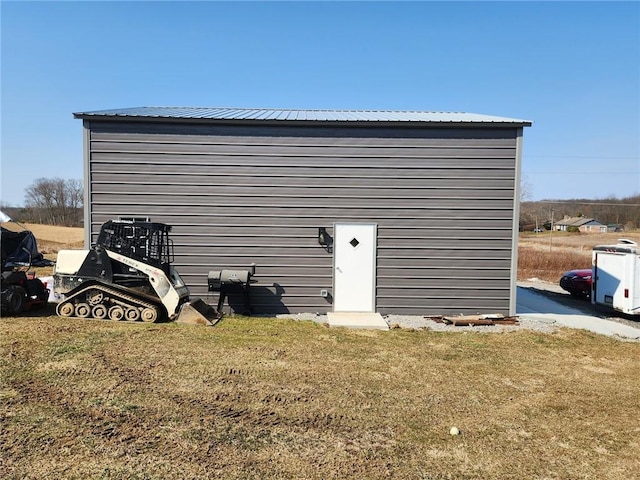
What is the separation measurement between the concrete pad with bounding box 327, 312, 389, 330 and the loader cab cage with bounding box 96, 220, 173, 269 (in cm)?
372

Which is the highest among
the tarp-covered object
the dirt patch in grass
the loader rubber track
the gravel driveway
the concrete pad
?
the tarp-covered object

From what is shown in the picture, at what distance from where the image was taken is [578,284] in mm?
12391

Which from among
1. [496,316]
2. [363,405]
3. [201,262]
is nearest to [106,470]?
[363,405]

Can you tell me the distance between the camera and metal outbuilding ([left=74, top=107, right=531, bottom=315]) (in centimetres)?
884

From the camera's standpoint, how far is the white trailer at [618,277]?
9.52 metres

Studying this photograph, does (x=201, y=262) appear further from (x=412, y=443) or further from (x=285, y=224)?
(x=412, y=443)

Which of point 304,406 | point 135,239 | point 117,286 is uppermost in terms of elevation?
point 135,239

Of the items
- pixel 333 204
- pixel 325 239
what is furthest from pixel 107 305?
pixel 333 204

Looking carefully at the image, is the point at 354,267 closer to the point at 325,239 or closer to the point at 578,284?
the point at 325,239

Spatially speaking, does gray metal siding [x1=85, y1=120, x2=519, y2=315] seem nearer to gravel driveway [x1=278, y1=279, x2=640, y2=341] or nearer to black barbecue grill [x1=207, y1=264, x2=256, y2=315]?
black barbecue grill [x1=207, y1=264, x2=256, y2=315]

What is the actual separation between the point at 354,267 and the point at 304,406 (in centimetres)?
501

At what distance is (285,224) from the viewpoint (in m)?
8.94

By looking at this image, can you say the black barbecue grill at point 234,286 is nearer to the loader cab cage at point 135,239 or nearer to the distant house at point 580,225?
the loader cab cage at point 135,239

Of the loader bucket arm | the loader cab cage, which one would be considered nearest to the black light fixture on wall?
the loader bucket arm
